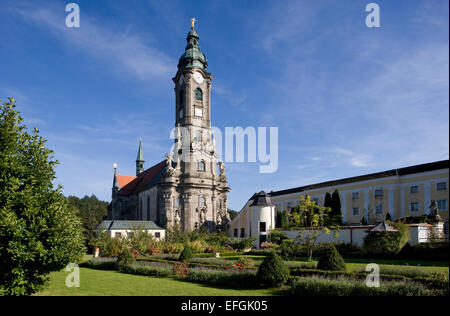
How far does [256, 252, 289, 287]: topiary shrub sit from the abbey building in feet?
127

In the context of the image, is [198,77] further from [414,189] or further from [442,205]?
[442,205]

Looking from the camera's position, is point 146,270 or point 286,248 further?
point 286,248

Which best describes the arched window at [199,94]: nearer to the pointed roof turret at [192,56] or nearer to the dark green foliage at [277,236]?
the pointed roof turret at [192,56]

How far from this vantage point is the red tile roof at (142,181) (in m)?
66.2

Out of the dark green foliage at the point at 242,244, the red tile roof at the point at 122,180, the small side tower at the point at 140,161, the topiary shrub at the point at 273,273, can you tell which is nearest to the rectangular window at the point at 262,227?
the dark green foliage at the point at 242,244

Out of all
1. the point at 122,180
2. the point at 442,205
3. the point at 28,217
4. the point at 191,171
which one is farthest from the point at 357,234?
the point at 122,180

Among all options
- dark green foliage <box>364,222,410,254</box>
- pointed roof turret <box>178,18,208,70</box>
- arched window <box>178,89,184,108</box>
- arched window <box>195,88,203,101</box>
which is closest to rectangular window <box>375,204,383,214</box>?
dark green foliage <box>364,222,410,254</box>

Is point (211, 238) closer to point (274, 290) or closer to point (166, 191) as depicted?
point (166, 191)

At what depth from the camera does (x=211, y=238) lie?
45719 mm

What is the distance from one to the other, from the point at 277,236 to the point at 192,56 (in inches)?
1419

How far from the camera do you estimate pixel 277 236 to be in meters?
42.7

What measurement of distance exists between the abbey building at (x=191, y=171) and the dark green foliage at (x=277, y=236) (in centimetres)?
1694

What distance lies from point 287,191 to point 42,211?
5505cm
